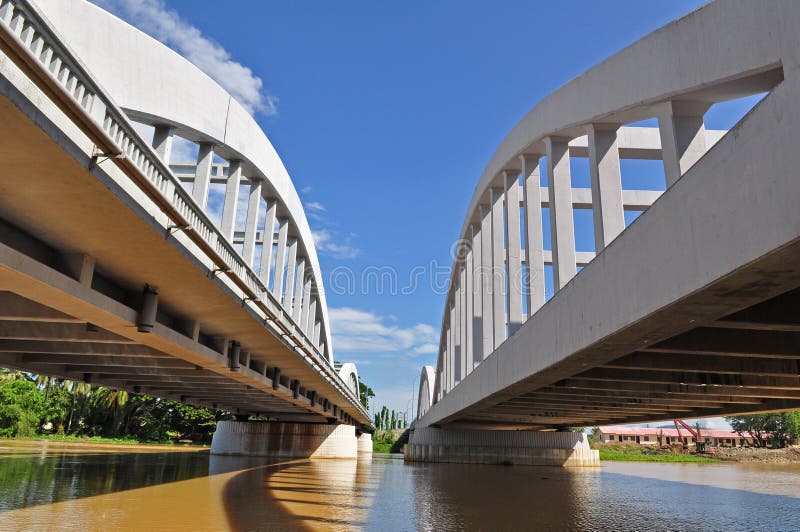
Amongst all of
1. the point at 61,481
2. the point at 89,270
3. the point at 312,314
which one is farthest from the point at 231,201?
the point at 312,314

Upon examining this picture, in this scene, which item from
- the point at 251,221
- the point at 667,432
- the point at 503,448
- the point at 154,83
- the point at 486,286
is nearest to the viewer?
the point at 154,83

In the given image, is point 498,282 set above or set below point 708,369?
above

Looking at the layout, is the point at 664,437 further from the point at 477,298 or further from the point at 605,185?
the point at 605,185

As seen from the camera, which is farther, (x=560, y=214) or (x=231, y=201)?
(x=231, y=201)

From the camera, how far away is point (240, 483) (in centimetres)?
2077

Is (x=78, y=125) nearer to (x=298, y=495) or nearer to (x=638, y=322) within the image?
(x=638, y=322)

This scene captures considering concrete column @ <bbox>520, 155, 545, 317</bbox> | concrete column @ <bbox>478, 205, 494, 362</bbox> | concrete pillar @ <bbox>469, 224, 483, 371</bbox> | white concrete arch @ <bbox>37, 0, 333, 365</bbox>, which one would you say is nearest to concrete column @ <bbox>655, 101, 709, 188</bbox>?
concrete column @ <bbox>520, 155, 545, 317</bbox>

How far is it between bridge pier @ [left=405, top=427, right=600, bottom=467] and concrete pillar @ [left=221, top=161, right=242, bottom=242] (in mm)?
30424

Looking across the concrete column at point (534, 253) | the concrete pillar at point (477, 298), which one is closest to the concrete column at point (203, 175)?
the concrete column at point (534, 253)

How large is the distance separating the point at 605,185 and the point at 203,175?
1018 cm

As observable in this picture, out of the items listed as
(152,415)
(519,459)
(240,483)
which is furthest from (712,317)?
(152,415)

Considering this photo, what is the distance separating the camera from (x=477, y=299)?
29781 mm

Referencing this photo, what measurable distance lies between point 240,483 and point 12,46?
1858 centimetres

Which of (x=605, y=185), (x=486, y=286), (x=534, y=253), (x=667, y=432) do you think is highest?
(x=486, y=286)
